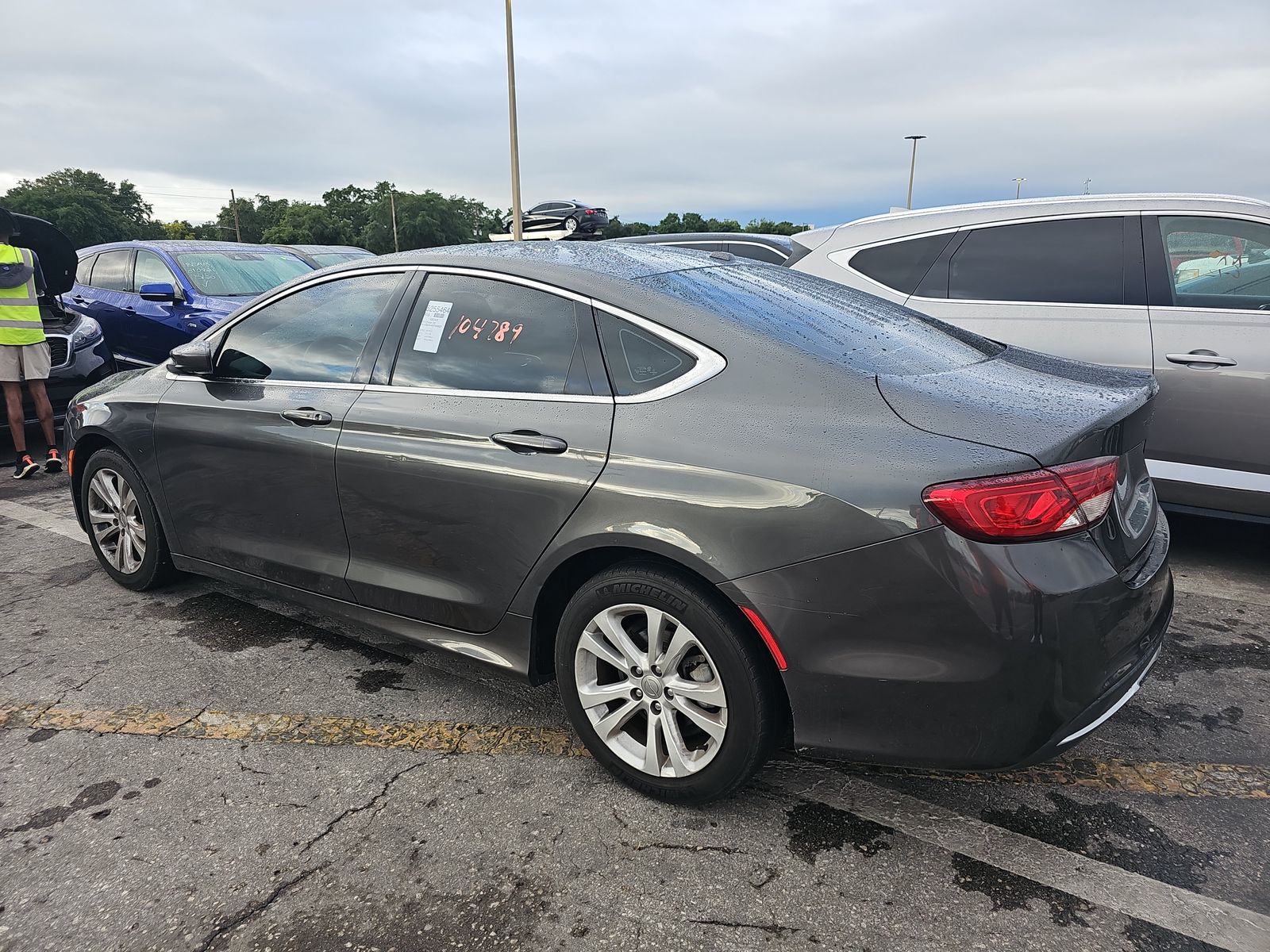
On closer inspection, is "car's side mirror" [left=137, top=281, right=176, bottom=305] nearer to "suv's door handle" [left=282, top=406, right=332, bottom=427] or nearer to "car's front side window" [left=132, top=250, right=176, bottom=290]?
"car's front side window" [left=132, top=250, right=176, bottom=290]

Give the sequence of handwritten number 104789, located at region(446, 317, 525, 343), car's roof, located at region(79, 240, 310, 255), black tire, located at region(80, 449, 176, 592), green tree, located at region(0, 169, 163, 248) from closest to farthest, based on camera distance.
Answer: handwritten number 104789, located at region(446, 317, 525, 343) < black tire, located at region(80, 449, 176, 592) < car's roof, located at region(79, 240, 310, 255) < green tree, located at region(0, 169, 163, 248)

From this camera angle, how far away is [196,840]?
7.57ft

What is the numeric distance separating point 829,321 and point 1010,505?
892mm

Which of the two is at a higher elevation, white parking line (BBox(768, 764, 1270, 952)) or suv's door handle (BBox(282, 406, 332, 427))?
suv's door handle (BBox(282, 406, 332, 427))

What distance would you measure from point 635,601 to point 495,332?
3.29 ft

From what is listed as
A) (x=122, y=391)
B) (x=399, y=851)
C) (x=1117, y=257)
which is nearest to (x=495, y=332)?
(x=399, y=851)

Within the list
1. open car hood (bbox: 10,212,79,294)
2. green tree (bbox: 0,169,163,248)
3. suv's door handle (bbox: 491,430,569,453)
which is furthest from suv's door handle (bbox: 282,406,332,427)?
green tree (bbox: 0,169,163,248)

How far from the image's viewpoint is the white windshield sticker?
9.36ft

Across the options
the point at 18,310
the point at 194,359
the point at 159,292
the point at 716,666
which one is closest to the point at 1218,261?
the point at 716,666

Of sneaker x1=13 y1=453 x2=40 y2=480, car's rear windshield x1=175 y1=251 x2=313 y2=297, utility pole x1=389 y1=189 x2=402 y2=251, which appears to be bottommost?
sneaker x1=13 y1=453 x2=40 y2=480

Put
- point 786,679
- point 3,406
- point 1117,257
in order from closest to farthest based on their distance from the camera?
point 786,679, point 1117,257, point 3,406

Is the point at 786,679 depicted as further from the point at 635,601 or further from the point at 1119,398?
the point at 1119,398

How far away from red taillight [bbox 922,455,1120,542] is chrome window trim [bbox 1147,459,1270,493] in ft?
8.02

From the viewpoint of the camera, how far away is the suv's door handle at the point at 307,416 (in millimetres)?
3031
